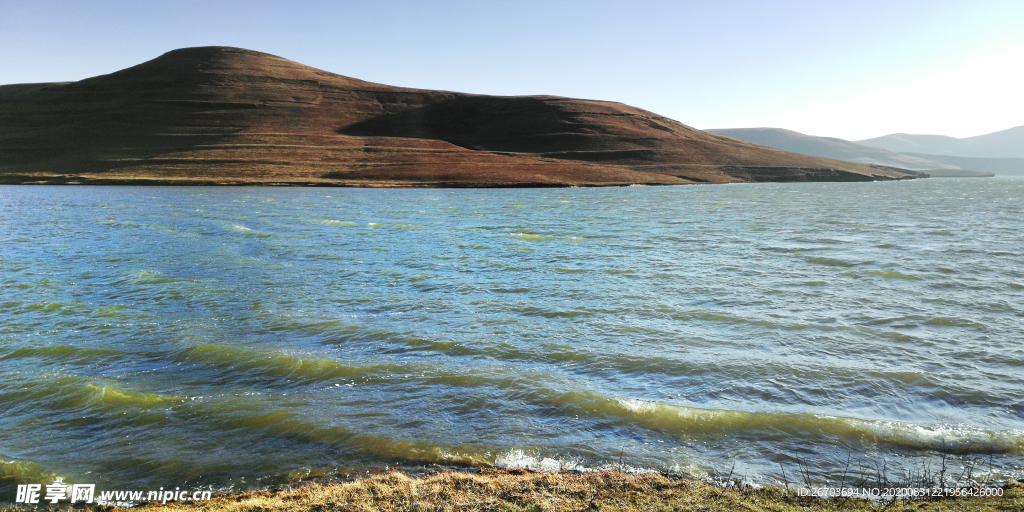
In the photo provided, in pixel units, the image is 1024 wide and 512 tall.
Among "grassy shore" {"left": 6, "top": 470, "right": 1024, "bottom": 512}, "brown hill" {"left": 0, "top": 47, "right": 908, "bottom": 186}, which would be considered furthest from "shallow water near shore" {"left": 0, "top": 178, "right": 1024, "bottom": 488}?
"brown hill" {"left": 0, "top": 47, "right": 908, "bottom": 186}

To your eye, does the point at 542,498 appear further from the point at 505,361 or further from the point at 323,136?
the point at 323,136

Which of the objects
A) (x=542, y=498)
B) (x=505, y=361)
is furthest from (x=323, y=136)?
(x=542, y=498)

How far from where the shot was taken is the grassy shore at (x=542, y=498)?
18.5 ft

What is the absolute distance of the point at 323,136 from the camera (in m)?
134

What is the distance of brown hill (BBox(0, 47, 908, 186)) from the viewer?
10988 centimetres

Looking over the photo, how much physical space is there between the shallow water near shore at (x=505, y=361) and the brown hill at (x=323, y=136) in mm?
83355

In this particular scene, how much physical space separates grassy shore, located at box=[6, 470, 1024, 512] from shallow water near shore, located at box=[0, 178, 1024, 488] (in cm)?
74

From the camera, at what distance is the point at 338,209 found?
52.7m

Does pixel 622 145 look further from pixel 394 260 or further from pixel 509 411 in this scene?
pixel 509 411

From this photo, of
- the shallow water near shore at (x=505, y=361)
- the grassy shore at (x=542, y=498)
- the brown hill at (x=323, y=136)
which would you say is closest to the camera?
the grassy shore at (x=542, y=498)

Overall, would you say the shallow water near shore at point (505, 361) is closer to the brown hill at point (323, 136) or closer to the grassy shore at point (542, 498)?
the grassy shore at point (542, 498)

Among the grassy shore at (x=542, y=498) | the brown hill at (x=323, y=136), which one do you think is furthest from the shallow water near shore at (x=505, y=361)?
the brown hill at (x=323, y=136)

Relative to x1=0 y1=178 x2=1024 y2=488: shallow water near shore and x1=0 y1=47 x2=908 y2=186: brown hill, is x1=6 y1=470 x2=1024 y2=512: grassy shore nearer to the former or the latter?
x1=0 y1=178 x2=1024 y2=488: shallow water near shore

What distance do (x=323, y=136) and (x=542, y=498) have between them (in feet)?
450
